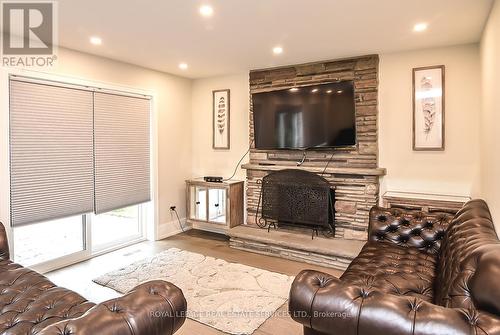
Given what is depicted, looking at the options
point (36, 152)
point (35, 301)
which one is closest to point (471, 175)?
point (35, 301)

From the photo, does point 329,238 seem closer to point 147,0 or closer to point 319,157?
point 319,157

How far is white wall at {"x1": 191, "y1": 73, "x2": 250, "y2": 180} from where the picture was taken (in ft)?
16.0

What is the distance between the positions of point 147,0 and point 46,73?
1720 millimetres

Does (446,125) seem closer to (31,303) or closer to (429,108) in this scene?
(429,108)

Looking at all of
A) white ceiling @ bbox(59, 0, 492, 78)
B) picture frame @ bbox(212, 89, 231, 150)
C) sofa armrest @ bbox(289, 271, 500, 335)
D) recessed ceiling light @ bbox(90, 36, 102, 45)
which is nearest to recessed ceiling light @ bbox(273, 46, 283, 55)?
white ceiling @ bbox(59, 0, 492, 78)

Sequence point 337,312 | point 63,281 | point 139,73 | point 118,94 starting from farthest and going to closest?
point 139,73, point 118,94, point 63,281, point 337,312

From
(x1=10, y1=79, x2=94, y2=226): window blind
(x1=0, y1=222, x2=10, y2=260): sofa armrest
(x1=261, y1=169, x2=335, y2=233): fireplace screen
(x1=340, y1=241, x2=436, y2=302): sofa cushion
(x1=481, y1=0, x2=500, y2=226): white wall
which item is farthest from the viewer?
(x1=261, y1=169, x2=335, y2=233): fireplace screen

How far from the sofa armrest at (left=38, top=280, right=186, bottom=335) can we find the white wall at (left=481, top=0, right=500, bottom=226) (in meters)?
2.16

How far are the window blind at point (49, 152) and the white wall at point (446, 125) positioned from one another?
3.61m

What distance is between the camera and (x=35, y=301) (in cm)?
181

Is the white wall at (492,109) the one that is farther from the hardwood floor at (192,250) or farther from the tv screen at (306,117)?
the hardwood floor at (192,250)

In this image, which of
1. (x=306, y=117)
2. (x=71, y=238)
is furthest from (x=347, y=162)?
(x=71, y=238)

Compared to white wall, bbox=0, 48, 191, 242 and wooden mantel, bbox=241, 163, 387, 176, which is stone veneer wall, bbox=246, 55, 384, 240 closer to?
wooden mantel, bbox=241, 163, 387, 176

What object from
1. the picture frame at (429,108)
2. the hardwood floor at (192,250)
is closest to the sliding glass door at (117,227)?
the hardwood floor at (192,250)
